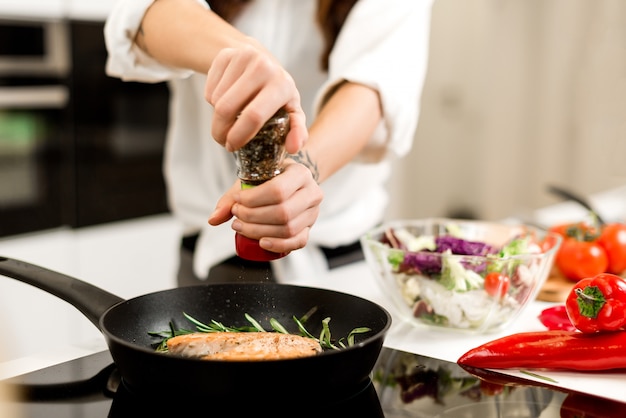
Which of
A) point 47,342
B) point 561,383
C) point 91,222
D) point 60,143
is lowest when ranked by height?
point 47,342

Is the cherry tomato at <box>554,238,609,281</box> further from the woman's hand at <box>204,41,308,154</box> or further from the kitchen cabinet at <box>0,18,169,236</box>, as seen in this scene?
the kitchen cabinet at <box>0,18,169,236</box>

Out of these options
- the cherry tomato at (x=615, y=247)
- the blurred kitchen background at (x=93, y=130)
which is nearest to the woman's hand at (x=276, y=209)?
the cherry tomato at (x=615, y=247)

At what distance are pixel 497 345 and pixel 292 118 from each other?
0.35 metres

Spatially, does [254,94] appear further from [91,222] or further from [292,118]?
[91,222]

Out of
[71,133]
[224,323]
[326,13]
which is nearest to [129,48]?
[326,13]

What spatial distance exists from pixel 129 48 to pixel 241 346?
581 mm

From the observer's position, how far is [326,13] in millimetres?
1309

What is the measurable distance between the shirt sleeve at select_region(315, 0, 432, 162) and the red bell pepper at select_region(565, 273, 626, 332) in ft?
1.52

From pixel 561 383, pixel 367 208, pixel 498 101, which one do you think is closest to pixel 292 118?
pixel 561 383

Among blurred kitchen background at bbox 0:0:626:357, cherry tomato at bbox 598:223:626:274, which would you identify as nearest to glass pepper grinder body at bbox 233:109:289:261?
cherry tomato at bbox 598:223:626:274

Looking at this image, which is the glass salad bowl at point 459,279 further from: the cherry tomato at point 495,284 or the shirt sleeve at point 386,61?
the shirt sleeve at point 386,61

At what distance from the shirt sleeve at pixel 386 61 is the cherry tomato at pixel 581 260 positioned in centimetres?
33

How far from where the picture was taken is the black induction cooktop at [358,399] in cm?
70

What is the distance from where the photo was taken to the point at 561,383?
826 mm
